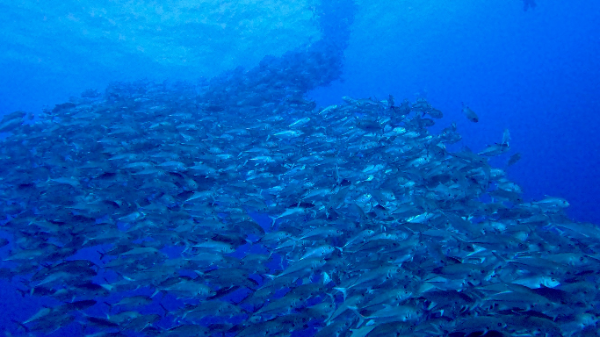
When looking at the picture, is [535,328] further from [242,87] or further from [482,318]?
[242,87]

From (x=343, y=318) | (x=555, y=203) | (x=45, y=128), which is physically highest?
(x=45, y=128)

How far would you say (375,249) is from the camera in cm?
530

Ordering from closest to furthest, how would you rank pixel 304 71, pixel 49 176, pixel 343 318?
pixel 343 318, pixel 49 176, pixel 304 71

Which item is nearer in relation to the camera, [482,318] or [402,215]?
[482,318]

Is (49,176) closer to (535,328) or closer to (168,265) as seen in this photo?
(168,265)

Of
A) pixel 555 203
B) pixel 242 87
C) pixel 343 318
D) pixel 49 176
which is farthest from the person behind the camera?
pixel 242 87

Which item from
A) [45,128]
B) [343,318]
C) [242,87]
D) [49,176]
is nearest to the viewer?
[343,318]

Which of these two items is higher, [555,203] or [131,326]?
[555,203]

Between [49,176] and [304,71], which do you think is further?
[304,71]

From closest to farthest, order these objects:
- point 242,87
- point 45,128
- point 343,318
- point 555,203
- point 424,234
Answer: point 343,318, point 424,234, point 555,203, point 45,128, point 242,87

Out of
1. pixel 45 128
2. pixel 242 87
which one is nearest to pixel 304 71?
pixel 242 87

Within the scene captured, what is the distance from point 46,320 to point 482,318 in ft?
23.6

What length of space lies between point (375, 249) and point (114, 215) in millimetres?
6037

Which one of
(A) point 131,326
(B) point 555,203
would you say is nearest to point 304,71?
(B) point 555,203
